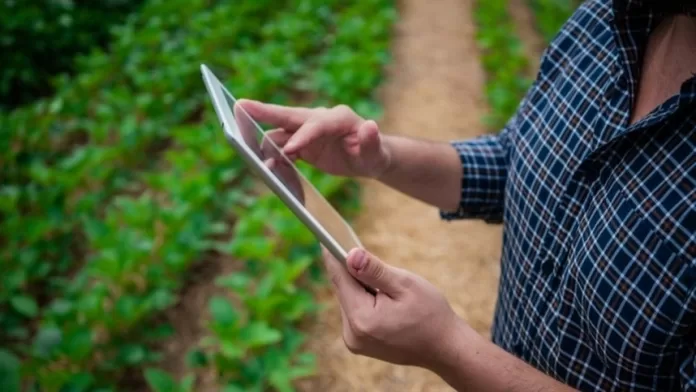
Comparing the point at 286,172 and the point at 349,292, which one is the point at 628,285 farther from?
the point at 286,172

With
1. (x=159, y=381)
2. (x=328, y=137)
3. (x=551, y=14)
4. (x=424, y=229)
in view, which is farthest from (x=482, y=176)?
(x=551, y=14)

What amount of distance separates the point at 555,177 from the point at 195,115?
2.46 meters

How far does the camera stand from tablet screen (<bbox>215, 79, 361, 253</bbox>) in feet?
2.69

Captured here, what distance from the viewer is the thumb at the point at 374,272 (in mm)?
696

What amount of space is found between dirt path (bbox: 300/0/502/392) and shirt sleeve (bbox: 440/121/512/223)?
84 cm

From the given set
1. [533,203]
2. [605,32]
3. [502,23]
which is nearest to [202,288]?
[533,203]

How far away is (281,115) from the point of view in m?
0.94

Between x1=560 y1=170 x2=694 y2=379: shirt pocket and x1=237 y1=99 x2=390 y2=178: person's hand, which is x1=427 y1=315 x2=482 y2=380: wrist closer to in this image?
x1=560 y1=170 x2=694 y2=379: shirt pocket

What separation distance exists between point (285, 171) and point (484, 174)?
38 cm

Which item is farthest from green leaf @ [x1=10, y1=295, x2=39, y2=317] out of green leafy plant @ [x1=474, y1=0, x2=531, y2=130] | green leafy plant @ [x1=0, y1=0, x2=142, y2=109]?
green leafy plant @ [x1=474, y1=0, x2=531, y2=130]

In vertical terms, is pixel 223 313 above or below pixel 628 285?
below

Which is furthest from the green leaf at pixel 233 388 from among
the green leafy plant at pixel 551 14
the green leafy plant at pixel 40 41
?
the green leafy plant at pixel 551 14

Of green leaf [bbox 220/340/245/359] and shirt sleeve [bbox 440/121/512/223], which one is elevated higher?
shirt sleeve [bbox 440/121/512/223]

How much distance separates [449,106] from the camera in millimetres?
3229
